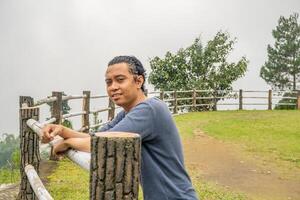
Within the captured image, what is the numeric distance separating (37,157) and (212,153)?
7.82 m

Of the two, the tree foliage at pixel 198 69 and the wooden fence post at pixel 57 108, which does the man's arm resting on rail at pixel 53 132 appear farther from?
the tree foliage at pixel 198 69

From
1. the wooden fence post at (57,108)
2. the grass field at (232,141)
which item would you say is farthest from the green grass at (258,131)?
the wooden fence post at (57,108)

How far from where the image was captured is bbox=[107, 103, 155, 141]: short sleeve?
7.13 feet

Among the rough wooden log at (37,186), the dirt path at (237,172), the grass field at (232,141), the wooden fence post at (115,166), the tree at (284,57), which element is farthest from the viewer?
the tree at (284,57)

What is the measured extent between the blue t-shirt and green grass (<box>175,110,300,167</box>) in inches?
337

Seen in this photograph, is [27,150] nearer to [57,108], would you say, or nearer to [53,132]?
[53,132]

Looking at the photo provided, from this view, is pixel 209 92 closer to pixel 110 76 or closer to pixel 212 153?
pixel 212 153

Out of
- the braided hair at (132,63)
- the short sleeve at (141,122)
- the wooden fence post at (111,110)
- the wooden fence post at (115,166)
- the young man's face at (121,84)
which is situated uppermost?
the braided hair at (132,63)

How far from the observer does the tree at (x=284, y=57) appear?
40594 mm

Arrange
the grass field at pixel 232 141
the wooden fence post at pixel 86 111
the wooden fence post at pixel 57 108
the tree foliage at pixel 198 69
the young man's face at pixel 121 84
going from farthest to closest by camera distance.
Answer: the tree foliage at pixel 198 69, the wooden fence post at pixel 86 111, the wooden fence post at pixel 57 108, the grass field at pixel 232 141, the young man's face at pixel 121 84

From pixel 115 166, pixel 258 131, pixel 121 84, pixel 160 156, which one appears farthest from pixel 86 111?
pixel 115 166

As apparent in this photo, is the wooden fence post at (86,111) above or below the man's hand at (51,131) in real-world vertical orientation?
below

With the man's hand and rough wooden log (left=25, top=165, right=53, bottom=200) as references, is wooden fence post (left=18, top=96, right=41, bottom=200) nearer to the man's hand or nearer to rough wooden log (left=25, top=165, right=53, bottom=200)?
rough wooden log (left=25, top=165, right=53, bottom=200)

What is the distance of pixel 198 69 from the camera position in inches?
1122
